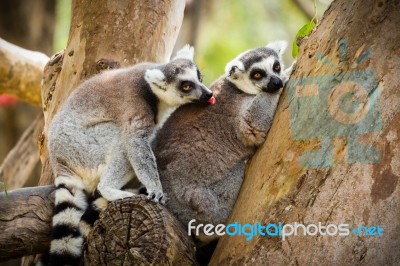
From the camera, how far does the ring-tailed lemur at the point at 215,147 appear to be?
16.0 feet

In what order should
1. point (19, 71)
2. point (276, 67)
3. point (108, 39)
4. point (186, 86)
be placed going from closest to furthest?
point (276, 67) → point (186, 86) → point (108, 39) → point (19, 71)

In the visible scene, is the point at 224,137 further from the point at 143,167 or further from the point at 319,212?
the point at 319,212

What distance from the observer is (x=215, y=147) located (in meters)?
5.05

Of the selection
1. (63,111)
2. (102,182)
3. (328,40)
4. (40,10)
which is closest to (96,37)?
(63,111)

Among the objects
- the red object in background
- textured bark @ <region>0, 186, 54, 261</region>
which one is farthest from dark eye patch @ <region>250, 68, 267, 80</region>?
the red object in background

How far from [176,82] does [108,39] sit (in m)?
1.15

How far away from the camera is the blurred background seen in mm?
11508

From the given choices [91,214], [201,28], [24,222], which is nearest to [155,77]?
[91,214]

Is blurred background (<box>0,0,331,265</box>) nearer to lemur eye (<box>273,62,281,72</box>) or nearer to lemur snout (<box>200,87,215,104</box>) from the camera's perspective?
lemur eye (<box>273,62,281,72</box>)

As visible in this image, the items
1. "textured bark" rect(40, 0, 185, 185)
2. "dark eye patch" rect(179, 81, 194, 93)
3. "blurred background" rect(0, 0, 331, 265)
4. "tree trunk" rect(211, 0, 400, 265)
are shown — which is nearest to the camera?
"tree trunk" rect(211, 0, 400, 265)

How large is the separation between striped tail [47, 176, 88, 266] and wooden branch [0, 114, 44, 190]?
10.9ft

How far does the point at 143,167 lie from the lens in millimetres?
5035

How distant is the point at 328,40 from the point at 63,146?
271 cm

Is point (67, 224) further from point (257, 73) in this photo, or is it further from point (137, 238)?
point (257, 73)
